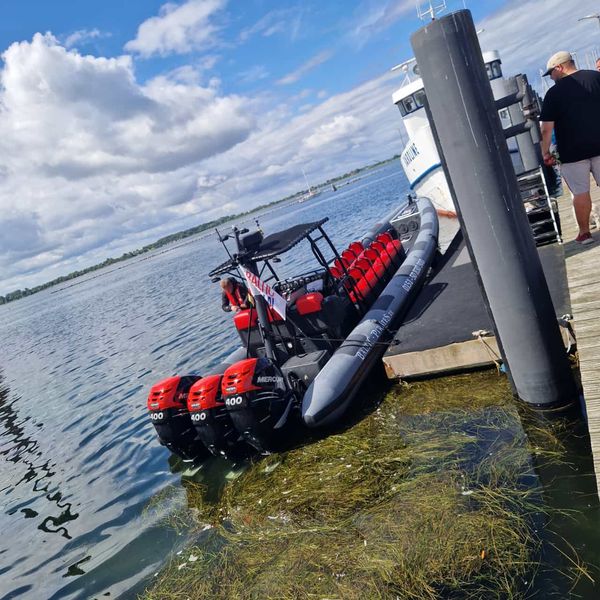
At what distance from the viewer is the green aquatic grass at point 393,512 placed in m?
3.53

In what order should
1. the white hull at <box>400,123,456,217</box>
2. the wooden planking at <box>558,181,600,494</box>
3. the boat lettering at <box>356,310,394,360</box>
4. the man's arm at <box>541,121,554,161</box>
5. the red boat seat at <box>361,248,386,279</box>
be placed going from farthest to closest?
the white hull at <box>400,123,456,217</box>, the red boat seat at <box>361,248,386,279</box>, the boat lettering at <box>356,310,394,360</box>, the man's arm at <box>541,121,554,161</box>, the wooden planking at <box>558,181,600,494</box>

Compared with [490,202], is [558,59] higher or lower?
higher

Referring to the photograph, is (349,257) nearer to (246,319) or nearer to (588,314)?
(246,319)

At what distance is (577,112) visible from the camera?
174 inches

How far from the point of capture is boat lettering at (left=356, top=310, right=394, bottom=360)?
671cm

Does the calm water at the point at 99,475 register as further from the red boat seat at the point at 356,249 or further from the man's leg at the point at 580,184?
the red boat seat at the point at 356,249

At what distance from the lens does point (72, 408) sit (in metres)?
12.4

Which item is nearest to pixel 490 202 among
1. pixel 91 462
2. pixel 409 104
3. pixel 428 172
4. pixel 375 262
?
pixel 375 262

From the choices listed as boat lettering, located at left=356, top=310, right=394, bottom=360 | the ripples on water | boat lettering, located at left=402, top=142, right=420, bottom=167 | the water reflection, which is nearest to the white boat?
boat lettering, located at left=402, top=142, right=420, bottom=167

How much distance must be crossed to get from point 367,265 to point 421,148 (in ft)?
34.2

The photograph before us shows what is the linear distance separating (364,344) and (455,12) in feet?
13.3

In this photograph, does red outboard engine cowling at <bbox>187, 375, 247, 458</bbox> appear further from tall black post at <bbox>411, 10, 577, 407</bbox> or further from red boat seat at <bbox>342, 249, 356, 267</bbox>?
red boat seat at <bbox>342, 249, 356, 267</bbox>

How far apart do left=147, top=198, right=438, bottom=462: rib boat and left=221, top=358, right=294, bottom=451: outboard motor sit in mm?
12

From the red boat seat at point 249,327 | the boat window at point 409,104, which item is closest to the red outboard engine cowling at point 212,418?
the red boat seat at point 249,327
